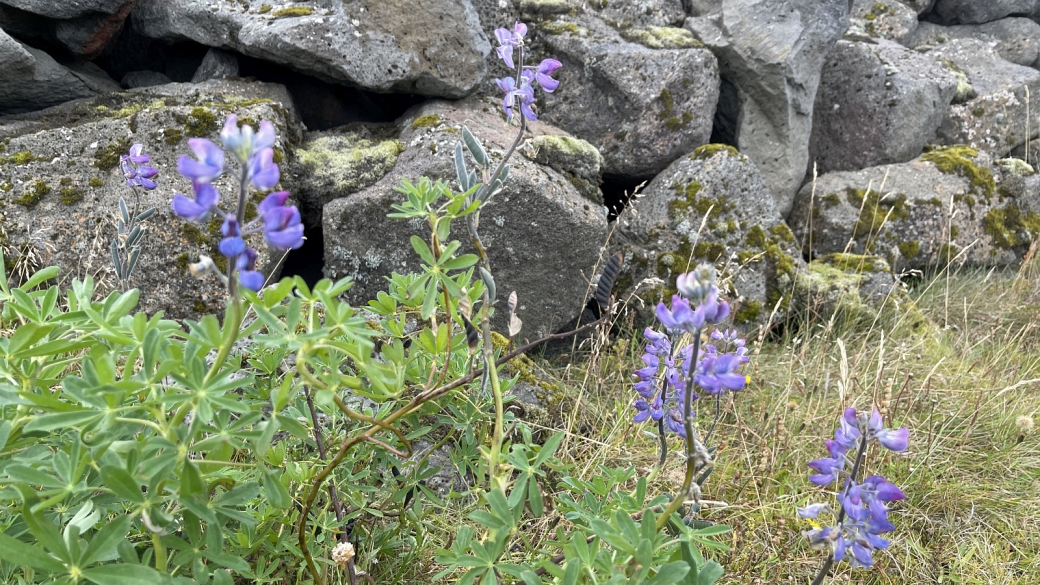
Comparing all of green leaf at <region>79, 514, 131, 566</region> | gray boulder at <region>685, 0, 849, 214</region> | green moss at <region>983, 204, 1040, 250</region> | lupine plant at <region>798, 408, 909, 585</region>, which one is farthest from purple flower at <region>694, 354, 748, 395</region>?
green moss at <region>983, 204, 1040, 250</region>

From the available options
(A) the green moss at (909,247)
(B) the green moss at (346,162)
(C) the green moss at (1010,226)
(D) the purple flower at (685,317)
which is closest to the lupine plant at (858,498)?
(D) the purple flower at (685,317)

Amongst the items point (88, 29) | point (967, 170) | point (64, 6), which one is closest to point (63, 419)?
point (64, 6)

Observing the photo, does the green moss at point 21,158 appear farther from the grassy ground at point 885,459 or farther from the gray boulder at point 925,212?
the gray boulder at point 925,212

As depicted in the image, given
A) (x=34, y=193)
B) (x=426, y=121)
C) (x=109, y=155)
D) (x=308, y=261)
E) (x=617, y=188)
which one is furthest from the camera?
(x=617, y=188)

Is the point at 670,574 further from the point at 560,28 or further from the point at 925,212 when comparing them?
the point at 925,212

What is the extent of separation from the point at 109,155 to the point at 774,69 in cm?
366

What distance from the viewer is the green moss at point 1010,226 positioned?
4566mm

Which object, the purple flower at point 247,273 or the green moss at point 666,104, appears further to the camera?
the green moss at point 666,104

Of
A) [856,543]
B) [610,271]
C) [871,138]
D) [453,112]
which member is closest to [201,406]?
[610,271]

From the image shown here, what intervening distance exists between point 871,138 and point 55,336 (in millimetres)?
5112

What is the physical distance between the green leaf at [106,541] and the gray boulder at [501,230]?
1983mm

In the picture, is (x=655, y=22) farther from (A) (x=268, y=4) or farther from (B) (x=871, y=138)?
(A) (x=268, y=4)

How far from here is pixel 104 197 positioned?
2.69m

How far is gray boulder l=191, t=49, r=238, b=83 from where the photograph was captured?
10.7ft
